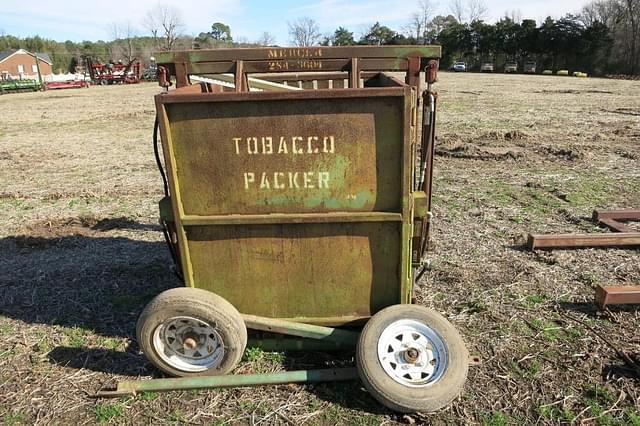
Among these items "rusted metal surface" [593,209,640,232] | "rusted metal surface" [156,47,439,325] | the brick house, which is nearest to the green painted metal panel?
"rusted metal surface" [156,47,439,325]

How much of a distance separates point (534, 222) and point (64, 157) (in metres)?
9.91

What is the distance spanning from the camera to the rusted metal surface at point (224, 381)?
10.1 feet

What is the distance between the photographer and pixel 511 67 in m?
52.4

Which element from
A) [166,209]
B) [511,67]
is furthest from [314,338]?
[511,67]

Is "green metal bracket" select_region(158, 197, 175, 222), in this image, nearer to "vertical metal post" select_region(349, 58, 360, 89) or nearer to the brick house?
"vertical metal post" select_region(349, 58, 360, 89)

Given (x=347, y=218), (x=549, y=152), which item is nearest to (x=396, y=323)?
(x=347, y=218)

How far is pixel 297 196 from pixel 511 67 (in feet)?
184

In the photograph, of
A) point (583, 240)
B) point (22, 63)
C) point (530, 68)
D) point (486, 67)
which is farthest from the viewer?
point (22, 63)

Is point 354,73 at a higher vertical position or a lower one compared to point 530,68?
higher

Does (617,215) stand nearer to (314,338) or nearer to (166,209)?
(314,338)

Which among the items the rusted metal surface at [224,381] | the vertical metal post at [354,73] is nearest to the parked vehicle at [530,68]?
the vertical metal post at [354,73]

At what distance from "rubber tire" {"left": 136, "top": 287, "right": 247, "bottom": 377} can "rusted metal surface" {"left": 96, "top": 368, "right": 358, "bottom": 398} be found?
8 centimetres

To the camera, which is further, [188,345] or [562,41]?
[562,41]

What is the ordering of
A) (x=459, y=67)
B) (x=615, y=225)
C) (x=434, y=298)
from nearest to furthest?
(x=434, y=298) < (x=615, y=225) < (x=459, y=67)
